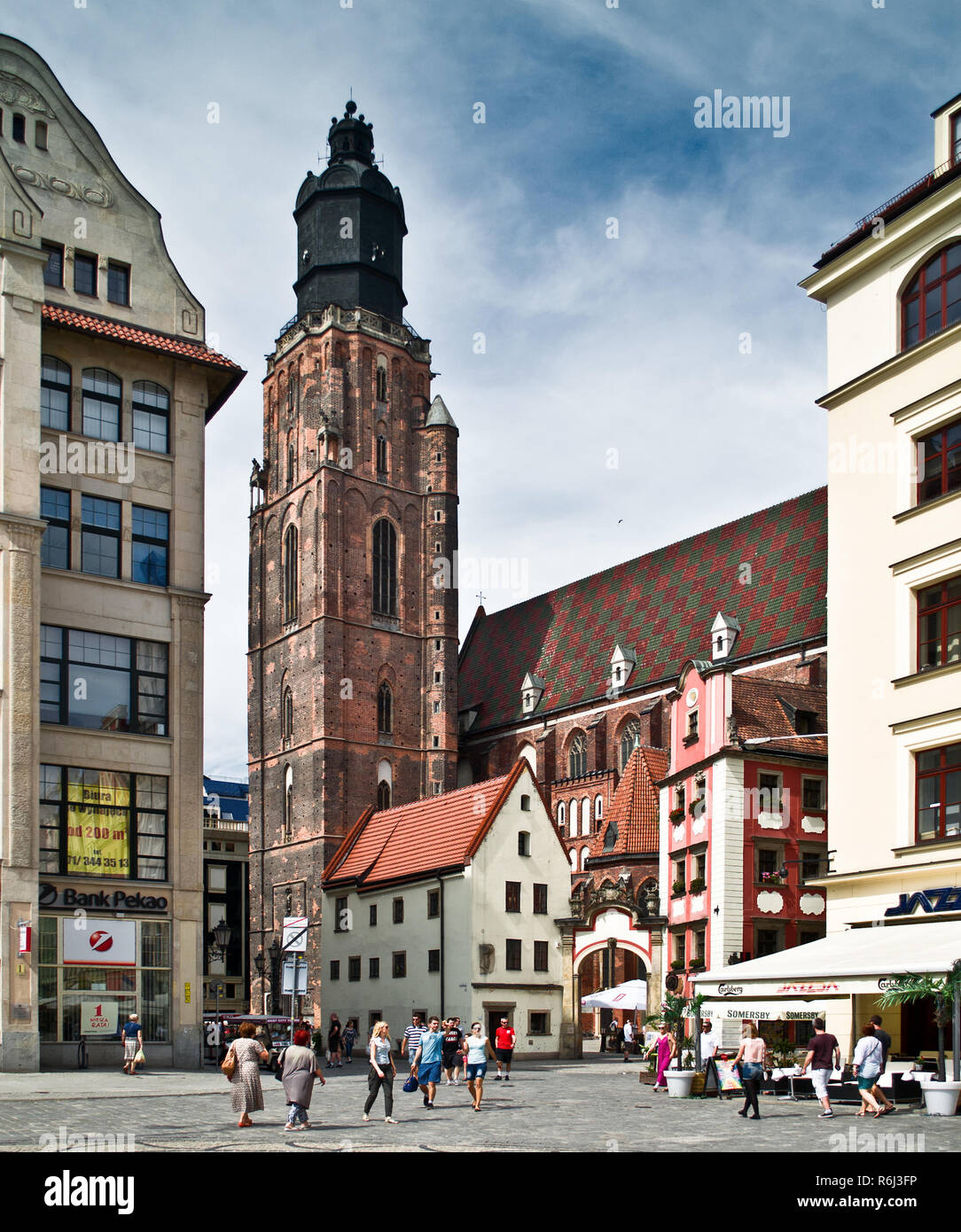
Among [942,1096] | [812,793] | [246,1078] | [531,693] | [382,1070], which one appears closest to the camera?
[246,1078]

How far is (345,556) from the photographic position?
78.1m

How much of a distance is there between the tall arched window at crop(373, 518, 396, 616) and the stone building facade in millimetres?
41787

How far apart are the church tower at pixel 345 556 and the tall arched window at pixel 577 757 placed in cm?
622

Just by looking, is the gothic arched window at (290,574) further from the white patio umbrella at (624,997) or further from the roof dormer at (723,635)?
the white patio umbrella at (624,997)

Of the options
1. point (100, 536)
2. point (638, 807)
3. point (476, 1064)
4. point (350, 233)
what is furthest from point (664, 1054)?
point (350, 233)

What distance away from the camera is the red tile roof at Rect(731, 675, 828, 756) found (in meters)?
42.1

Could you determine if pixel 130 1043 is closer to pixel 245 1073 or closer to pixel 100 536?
pixel 100 536

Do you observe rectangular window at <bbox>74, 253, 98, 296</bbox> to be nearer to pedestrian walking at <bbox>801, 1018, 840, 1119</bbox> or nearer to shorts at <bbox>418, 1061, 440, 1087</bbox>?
shorts at <bbox>418, 1061, 440, 1087</bbox>

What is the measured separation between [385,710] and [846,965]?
56501 mm

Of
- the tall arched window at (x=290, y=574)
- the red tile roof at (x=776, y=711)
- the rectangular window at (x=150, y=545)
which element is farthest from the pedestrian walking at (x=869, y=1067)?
the tall arched window at (x=290, y=574)

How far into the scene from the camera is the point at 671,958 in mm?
44781

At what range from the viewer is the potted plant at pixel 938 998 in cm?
2061
